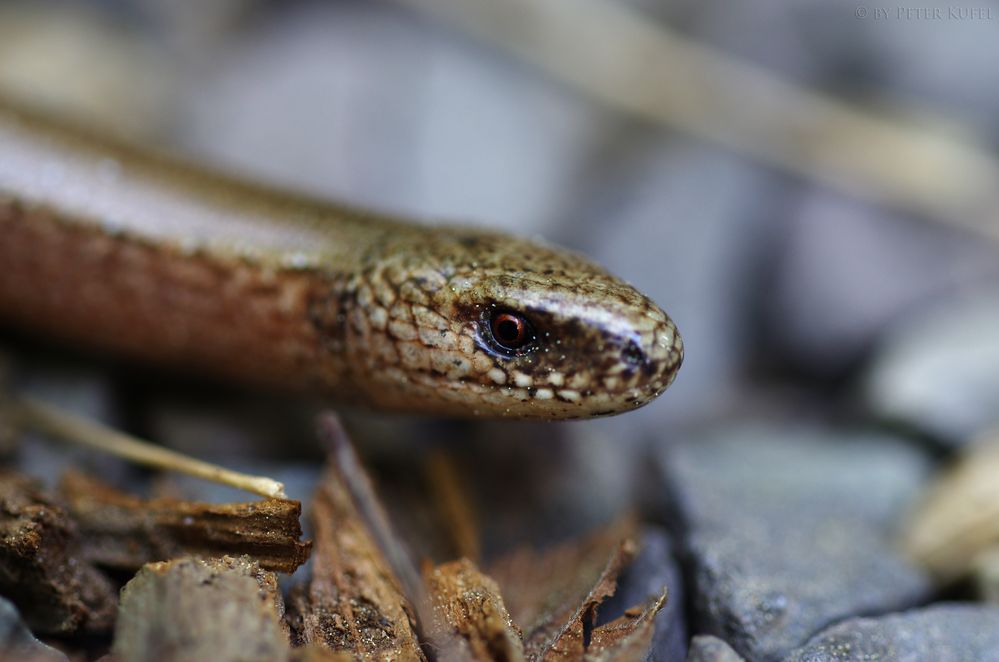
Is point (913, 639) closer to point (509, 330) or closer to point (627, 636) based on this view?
point (627, 636)

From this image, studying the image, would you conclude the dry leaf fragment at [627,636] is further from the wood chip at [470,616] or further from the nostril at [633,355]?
the nostril at [633,355]

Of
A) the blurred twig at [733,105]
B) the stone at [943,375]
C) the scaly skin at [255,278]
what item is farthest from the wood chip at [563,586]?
the blurred twig at [733,105]

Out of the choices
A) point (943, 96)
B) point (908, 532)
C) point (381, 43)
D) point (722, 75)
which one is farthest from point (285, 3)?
point (908, 532)

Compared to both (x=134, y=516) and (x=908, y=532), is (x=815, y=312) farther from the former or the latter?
(x=134, y=516)

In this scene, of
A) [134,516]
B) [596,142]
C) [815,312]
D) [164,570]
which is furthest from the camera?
[596,142]

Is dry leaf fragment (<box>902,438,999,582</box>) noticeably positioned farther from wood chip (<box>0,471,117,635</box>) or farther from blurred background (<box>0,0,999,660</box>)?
wood chip (<box>0,471,117,635</box>)
